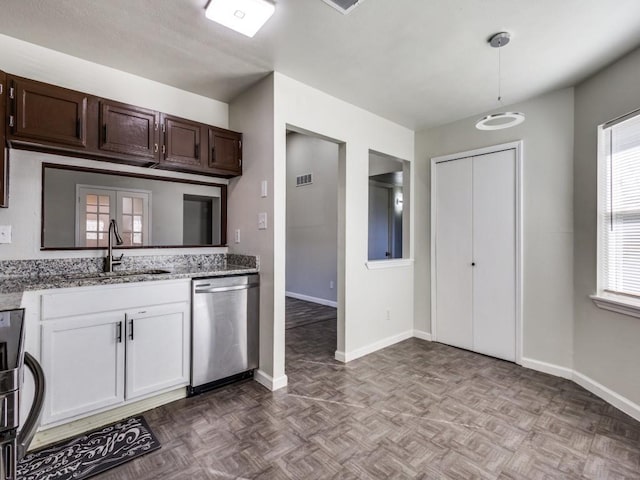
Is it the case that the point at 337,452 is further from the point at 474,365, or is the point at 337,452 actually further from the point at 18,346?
the point at 474,365

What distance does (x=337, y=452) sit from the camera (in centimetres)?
194

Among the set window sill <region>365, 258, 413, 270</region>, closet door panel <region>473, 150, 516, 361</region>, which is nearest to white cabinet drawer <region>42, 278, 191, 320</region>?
window sill <region>365, 258, 413, 270</region>

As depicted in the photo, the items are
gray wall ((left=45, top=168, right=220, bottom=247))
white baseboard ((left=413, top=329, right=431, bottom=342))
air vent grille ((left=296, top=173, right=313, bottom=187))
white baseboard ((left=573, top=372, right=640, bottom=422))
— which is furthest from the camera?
air vent grille ((left=296, top=173, right=313, bottom=187))

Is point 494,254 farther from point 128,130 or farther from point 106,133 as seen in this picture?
point 106,133

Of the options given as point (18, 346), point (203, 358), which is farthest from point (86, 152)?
point (18, 346)

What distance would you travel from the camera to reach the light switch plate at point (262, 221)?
2.81 m

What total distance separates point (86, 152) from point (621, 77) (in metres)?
4.01

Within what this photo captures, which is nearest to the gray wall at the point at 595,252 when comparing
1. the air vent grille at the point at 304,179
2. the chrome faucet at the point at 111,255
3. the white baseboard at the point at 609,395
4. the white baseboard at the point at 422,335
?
the white baseboard at the point at 609,395

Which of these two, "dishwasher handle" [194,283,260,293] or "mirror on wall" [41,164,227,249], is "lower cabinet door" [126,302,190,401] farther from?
"mirror on wall" [41,164,227,249]

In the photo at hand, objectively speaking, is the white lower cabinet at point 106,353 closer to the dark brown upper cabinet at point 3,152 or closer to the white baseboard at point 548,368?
the dark brown upper cabinet at point 3,152

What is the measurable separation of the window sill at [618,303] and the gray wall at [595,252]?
0.05 m

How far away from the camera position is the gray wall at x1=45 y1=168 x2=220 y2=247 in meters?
2.44

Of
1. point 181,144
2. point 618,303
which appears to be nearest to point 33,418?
point 181,144

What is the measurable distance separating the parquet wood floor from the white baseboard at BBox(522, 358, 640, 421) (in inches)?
2.3
